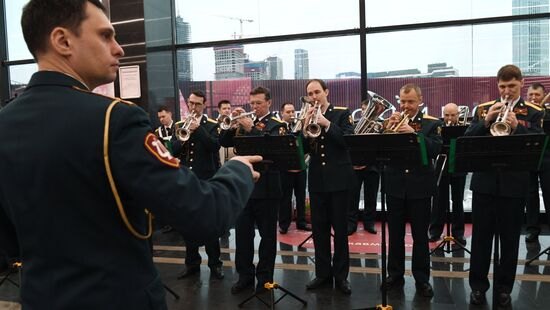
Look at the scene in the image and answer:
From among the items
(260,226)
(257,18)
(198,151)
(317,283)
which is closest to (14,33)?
(257,18)

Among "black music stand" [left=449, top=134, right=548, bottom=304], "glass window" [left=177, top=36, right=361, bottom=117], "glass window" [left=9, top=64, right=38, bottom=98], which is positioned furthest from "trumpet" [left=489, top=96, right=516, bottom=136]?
"glass window" [left=9, top=64, right=38, bottom=98]

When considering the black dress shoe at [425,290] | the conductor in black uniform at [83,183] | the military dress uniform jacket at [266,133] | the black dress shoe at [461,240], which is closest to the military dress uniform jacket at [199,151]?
the military dress uniform jacket at [266,133]

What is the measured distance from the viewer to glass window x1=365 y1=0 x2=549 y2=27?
650cm

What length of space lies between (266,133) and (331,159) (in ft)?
2.49

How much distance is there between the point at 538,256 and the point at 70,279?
561 cm

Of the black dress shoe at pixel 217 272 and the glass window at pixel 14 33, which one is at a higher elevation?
the glass window at pixel 14 33

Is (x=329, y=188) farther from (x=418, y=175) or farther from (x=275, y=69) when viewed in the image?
(x=275, y=69)

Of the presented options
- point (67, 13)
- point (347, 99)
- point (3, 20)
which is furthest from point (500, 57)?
point (3, 20)

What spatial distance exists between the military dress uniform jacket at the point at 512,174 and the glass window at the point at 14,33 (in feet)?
29.7

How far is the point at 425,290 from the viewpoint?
4.30m

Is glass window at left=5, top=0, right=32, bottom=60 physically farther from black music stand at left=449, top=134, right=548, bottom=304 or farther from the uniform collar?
the uniform collar

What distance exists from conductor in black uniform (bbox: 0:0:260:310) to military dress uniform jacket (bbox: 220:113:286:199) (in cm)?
313

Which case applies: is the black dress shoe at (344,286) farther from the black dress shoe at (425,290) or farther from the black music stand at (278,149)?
the black music stand at (278,149)

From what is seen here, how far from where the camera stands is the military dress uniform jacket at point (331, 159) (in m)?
4.53
